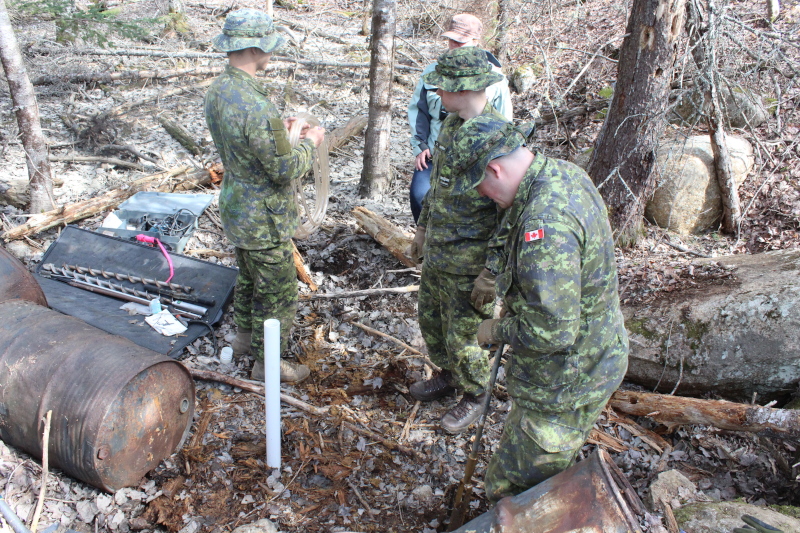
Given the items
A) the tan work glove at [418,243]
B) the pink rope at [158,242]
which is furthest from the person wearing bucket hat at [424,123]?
the pink rope at [158,242]

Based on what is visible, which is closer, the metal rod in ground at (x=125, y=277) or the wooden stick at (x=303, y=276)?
the metal rod in ground at (x=125, y=277)

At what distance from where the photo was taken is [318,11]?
49.2 ft

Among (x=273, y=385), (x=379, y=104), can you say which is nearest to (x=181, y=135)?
(x=379, y=104)

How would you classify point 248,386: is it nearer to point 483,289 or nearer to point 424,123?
point 483,289

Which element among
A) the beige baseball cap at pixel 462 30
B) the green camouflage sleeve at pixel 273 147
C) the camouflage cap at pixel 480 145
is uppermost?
the beige baseball cap at pixel 462 30

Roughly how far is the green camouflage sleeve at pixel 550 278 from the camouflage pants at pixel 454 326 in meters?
1.20

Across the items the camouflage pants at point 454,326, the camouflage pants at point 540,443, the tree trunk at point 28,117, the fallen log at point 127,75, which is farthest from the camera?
the fallen log at point 127,75

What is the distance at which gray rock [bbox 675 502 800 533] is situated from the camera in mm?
2566

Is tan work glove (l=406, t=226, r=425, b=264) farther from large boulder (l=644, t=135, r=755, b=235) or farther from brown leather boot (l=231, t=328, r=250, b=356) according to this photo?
large boulder (l=644, t=135, r=755, b=235)

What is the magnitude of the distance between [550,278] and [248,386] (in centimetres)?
282

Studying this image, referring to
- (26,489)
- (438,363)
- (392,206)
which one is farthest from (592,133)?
(26,489)

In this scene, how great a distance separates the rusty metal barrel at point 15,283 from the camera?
3715 mm

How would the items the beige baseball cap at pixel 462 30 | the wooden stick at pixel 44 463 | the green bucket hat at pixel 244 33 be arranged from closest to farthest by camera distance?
the wooden stick at pixel 44 463
the green bucket hat at pixel 244 33
the beige baseball cap at pixel 462 30

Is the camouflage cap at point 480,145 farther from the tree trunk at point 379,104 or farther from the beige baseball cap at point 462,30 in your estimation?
the tree trunk at point 379,104
